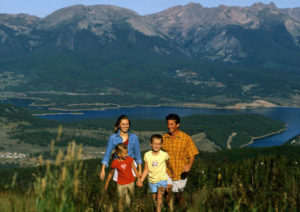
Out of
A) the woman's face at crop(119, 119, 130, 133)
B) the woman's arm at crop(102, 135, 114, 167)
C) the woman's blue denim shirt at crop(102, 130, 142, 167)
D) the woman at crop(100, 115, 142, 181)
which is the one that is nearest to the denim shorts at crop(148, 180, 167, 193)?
the woman at crop(100, 115, 142, 181)

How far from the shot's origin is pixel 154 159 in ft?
43.8

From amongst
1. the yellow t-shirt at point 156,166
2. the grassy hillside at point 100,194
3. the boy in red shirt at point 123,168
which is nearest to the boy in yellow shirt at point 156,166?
the yellow t-shirt at point 156,166

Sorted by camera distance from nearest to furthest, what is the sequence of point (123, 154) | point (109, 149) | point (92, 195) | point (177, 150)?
1. point (92, 195)
2. point (123, 154)
3. point (109, 149)
4. point (177, 150)

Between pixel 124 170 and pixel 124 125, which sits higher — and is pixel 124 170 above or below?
below

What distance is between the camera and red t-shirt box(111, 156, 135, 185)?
13.2m

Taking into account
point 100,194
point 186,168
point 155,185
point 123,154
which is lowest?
point 155,185

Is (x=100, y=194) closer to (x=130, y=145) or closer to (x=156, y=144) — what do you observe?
(x=156, y=144)

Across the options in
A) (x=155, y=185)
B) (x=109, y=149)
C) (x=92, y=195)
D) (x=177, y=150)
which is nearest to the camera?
(x=92, y=195)

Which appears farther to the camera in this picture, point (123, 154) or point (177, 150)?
point (177, 150)

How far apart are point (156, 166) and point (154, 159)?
238 mm

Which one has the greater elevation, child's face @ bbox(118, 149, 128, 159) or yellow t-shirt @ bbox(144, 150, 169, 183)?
child's face @ bbox(118, 149, 128, 159)

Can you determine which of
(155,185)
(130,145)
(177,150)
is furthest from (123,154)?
(177,150)

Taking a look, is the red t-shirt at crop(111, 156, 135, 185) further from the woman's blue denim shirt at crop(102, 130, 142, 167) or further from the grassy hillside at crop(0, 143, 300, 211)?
the woman's blue denim shirt at crop(102, 130, 142, 167)

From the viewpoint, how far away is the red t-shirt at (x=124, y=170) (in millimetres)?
13180
